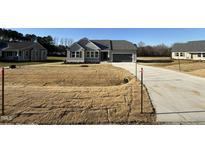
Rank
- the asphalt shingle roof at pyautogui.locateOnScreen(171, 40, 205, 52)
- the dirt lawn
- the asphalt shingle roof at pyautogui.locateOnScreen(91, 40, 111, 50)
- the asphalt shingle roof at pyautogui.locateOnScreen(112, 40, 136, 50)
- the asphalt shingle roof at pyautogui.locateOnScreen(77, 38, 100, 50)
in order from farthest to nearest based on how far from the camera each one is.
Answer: the asphalt shingle roof at pyautogui.locateOnScreen(171, 40, 205, 52)
the asphalt shingle roof at pyautogui.locateOnScreen(112, 40, 136, 50)
the asphalt shingle roof at pyautogui.locateOnScreen(91, 40, 111, 50)
the asphalt shingle roof at pyautogui.locateOnScreen(77, 38, 100, 50)
the dirt lawn

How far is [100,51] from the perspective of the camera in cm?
4878

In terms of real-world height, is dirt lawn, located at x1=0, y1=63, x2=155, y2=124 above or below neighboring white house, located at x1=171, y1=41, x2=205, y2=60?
below

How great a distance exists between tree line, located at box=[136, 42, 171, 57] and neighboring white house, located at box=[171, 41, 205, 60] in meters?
3.43

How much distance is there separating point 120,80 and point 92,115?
11436 mm

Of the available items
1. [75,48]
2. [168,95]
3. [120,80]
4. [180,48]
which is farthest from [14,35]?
[168,95]

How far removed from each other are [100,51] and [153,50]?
21.9 m

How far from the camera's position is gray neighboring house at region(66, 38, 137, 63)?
4788 centimetres

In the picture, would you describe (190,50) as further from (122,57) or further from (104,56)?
(104,56)

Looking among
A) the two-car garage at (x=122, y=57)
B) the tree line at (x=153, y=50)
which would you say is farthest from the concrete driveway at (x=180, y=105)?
the tree line at (x=153, y=50)

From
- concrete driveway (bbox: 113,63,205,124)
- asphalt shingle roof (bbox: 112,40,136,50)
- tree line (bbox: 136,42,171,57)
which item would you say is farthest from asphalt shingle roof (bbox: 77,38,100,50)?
concrete driveway (bbox: 113,63,205,124)

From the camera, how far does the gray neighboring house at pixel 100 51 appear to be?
47875mm

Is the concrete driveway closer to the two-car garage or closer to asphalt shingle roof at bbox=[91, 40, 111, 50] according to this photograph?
the two-car garage

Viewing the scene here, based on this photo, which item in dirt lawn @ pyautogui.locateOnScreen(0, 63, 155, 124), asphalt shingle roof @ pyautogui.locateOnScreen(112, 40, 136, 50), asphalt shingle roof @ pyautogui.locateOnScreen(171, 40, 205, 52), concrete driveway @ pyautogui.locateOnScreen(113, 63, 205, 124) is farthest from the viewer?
asphalt shingle roof @ pyautogui.locateOnScreen(171, 40, 205, 52)

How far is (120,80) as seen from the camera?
764 inches
